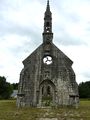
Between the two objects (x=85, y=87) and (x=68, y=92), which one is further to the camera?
(x=85, y=87)

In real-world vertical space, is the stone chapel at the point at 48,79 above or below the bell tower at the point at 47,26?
below

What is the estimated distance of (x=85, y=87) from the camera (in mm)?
85438

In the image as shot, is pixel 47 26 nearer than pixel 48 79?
No

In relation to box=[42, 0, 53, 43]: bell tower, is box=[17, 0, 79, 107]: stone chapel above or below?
below

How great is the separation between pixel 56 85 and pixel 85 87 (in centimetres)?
5237

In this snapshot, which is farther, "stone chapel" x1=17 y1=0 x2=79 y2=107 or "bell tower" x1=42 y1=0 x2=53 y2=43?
"bell tower" x1=42 y1=0 x2=53 y2=43

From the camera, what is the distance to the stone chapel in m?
34.1

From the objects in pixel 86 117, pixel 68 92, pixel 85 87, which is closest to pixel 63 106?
pixel 68 92

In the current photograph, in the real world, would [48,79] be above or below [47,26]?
below

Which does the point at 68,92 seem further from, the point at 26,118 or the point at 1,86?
the point at 1,86

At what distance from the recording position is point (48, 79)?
34.7 metres

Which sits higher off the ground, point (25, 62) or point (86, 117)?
point (25, 62)

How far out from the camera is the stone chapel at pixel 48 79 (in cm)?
3409

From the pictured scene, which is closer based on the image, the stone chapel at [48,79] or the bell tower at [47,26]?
the stone chapel at [48,79]
